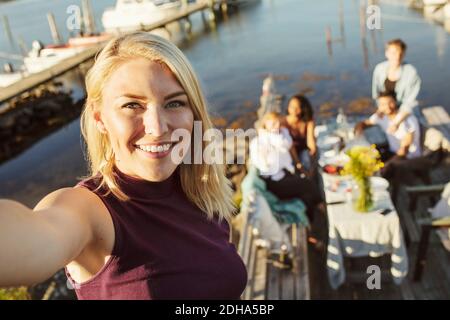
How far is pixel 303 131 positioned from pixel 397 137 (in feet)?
4.61

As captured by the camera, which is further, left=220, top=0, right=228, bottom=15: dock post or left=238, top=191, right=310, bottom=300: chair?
left=220, top=0, right=228, bottom=15: dock post

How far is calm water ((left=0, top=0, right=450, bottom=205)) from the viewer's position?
1459 centimetres

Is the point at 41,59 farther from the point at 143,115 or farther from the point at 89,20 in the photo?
the point at 143,115

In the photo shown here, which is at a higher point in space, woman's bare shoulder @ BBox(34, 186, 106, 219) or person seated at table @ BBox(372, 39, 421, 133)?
woman's bare shoulder @ BBox(34, 186, 106, 219)

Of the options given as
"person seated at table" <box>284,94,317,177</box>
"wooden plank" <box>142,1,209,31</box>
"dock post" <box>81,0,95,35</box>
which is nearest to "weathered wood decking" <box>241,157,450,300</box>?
"person seated at table" <box>284,94,317,177</box>

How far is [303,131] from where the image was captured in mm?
6359

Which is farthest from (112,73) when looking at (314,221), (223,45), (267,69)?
(223,45)

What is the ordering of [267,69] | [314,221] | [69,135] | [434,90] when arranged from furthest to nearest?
[267,69]
[69,135]
[434,90]
[314,221]

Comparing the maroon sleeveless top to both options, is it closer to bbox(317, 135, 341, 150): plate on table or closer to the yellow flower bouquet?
the yellow flower bouquet

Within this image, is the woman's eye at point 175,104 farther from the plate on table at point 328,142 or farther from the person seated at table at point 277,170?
the plate on table at point 328,142

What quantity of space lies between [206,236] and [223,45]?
3028cm

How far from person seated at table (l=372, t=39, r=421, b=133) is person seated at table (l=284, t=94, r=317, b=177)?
1181 mm
